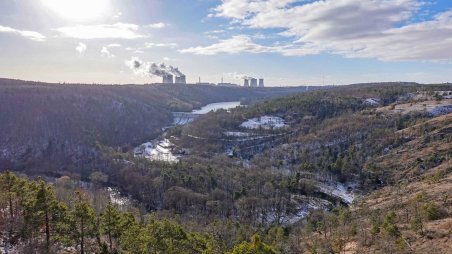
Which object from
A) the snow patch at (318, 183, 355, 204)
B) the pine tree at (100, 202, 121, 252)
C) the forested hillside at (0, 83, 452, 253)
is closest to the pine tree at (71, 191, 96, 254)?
the forested hillside at (0, 83, 452, 253)

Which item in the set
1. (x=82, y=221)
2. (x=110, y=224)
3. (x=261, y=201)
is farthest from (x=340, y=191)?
(x=82, y=221)

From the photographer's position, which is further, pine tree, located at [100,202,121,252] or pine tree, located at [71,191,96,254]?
pine tree, located at [100,202,121,252]

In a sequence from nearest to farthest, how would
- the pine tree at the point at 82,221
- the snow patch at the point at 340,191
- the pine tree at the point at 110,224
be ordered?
the pine tree at the point at 82,221 < the pine tree at the point at 110,224 < the snow patch at the point at 340,191

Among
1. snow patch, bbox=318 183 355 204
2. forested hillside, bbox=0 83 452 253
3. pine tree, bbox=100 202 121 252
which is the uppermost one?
pine tree, bbox=100 202 121 252

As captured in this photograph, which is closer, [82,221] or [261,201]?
[82,221]

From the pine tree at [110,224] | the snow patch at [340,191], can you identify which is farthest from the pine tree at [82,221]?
the snow patch at [340,191]

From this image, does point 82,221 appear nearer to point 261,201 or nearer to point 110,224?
point 110,224

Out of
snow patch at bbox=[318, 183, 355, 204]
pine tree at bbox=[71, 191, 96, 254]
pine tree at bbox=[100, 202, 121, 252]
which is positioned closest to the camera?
pine tree at bbox=[71, 191, 96, 254]

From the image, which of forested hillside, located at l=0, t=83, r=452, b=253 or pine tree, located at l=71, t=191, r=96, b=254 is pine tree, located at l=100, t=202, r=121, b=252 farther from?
pine tree, located at l=71, t=191, r=96, b=254

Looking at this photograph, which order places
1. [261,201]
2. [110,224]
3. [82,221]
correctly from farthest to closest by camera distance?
[261,201], [110,224], [82,221]

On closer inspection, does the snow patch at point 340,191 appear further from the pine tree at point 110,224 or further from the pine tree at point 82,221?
the pine tree at point 82,221

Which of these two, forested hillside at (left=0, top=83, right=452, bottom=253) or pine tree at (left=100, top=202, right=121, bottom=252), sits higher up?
pine tree at (left=100, top=202, right=121, bottom=252)

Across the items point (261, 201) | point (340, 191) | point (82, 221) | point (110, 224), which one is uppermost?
point (82, 221)
